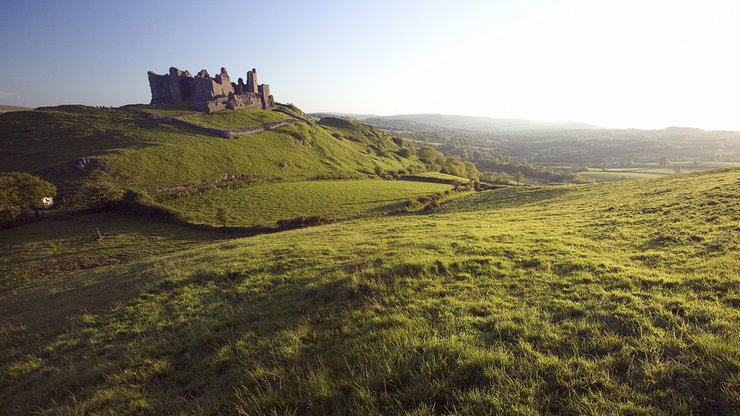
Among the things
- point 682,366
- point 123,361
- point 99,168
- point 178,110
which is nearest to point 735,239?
point 682,366

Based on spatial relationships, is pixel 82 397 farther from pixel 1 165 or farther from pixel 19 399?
pixel 1 165

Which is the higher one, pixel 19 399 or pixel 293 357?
pixel 293 357

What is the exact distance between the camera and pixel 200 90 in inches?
4429

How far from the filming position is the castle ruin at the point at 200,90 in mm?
110000

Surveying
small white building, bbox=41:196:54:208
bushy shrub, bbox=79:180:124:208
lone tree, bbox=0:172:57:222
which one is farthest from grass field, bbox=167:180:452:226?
lone tree, bbox=0:172:57:222

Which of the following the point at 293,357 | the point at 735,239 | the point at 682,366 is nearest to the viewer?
the point at 682,366

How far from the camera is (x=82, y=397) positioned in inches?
296

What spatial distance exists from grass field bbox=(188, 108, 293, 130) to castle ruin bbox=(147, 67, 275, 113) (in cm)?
501

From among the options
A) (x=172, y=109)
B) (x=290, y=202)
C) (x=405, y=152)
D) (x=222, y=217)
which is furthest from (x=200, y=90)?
(x=222, y=217)

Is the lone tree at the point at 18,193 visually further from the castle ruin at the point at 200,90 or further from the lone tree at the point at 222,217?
the castle ruin at the point at 200,90

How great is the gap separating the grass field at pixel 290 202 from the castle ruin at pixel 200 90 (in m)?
61.0

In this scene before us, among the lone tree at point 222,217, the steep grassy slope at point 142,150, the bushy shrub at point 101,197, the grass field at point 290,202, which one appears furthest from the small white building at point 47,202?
the lone tree at point 222,217

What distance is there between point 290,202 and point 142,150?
34.1 meters

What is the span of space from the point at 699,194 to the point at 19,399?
38.0 m
